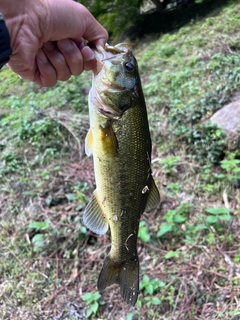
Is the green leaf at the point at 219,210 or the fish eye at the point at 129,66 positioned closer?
the fish eye at the point at 129,66

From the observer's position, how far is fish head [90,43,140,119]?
164 cm

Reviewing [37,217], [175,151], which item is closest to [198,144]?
[175,151]

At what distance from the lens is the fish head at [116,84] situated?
1.64 m

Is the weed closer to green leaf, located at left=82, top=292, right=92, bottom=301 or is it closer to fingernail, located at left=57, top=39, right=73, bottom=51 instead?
green leaf, located at left=82, top=292, right=92, bottom=301

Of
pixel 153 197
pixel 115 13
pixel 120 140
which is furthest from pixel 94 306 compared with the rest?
pixel 115 13

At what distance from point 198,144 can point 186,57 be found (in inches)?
110

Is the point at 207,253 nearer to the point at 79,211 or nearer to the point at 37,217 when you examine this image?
the point at 79,211

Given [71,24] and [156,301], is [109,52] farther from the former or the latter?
[156,301]

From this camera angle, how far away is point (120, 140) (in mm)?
1650

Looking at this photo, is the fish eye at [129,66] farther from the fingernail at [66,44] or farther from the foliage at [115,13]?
the foliage at [115,13]

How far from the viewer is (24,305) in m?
3.13

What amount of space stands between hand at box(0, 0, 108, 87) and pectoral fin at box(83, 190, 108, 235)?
2.54ft

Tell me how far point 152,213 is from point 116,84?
2.19 metres

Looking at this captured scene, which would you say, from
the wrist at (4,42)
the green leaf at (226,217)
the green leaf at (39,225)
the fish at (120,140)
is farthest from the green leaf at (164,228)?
the wrist at (4,42)
